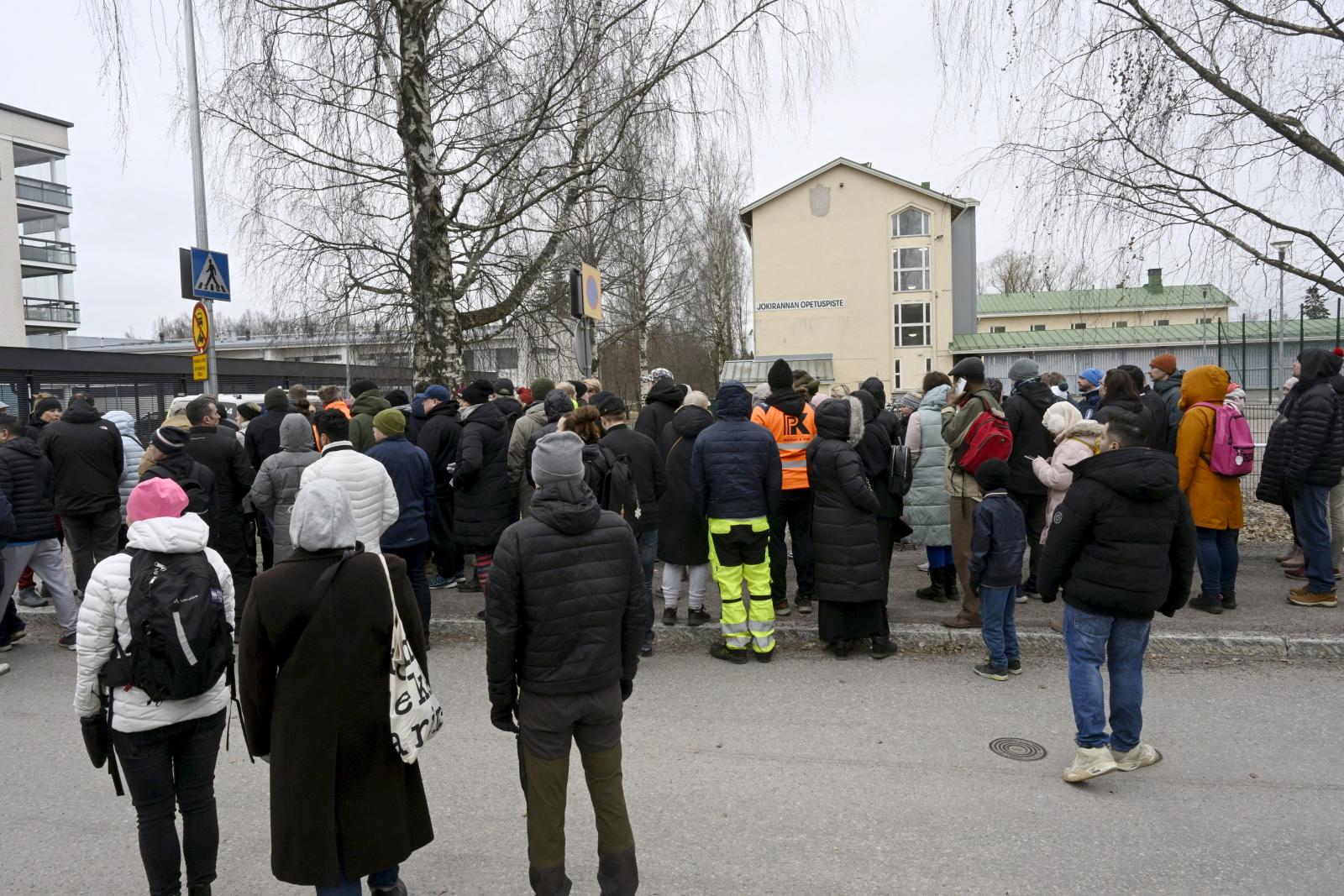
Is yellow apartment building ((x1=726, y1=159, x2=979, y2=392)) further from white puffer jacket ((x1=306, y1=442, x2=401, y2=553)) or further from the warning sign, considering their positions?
white puffer jacket ((x1=306, y1=442, x2=401, y2=553))

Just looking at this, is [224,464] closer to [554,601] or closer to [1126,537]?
[554,601]

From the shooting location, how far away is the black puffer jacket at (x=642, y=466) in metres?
6.77

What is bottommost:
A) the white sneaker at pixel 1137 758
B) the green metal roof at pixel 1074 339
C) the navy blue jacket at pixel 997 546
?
the white sneaker at pixel 1137 758

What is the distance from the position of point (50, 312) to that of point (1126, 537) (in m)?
60.0

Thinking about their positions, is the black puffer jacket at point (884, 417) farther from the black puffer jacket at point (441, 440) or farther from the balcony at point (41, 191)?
the balcony at point (41, 191)

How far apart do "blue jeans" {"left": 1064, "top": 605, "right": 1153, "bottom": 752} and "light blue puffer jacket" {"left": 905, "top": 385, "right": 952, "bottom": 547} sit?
3002 mm

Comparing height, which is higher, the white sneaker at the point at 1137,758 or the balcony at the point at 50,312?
the balcony at the point at 50,312

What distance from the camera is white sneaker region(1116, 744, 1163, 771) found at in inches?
176

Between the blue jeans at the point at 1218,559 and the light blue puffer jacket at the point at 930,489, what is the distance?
2.02 meters

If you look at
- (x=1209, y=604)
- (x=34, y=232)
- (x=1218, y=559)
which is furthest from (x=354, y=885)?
(x=34, y=232)

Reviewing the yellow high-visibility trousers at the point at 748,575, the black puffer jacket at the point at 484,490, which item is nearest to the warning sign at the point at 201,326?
the black puffer jacket at the point at 484,490

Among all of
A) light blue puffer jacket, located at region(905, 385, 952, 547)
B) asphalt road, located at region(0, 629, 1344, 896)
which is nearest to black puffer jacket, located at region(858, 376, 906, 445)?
light blue puffer jacket, located at region(905, 385, 952, 547)

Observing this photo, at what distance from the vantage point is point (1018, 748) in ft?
15.8

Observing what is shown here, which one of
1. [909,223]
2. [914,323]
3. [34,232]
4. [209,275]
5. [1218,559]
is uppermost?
[34,232]
